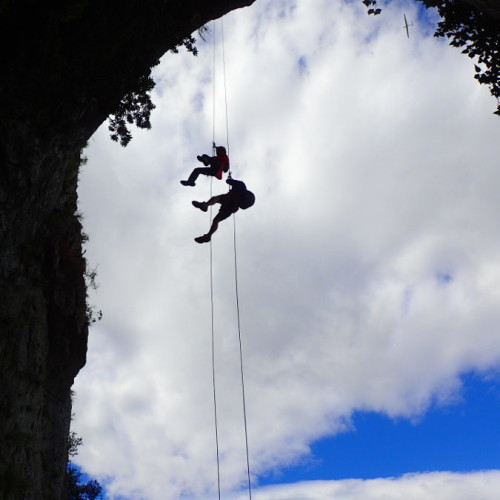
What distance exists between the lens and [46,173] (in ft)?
27.8

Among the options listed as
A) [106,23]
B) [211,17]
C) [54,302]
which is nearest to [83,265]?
[54,302]

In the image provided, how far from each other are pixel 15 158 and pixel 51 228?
261 centimetres

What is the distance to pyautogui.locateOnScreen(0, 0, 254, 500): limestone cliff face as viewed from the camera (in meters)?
7.81

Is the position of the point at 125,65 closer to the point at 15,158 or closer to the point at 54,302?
the point at 15,158

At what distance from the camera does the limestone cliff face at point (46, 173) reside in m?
7.81

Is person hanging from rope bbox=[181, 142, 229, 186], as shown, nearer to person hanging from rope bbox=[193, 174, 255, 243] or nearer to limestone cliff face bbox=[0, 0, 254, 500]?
person hanging from rope bbox=[193, 174, 255, 243]

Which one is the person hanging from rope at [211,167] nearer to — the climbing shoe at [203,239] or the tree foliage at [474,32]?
the climbing shoe at [203,239]

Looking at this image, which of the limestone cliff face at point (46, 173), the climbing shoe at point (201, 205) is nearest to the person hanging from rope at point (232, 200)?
the climbing shoe at point (201, 205)

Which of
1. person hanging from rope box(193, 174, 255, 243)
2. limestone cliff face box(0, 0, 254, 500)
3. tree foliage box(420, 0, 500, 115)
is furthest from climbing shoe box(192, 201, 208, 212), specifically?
tree foliage box(420, 0, 500, 115)

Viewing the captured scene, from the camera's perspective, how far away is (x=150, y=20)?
31.8 ft

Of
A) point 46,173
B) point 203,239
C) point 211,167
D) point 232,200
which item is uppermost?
point 211,167

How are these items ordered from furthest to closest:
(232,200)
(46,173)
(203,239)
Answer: (232,200) → (203,239) → (46,173)

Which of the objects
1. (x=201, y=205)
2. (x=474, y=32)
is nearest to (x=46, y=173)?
(x=201, y=205)

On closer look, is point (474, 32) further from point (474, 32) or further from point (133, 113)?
point (133, 113)
